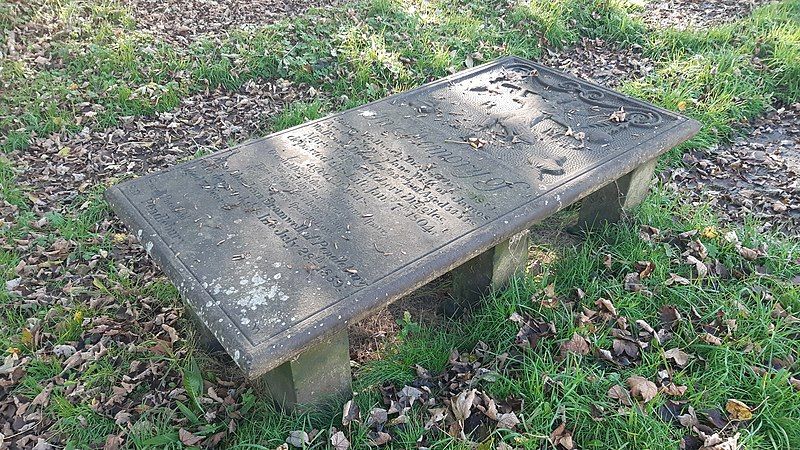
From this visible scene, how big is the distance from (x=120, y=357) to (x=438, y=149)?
6.49 feet

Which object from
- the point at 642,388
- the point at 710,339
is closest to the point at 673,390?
the point at 642,388

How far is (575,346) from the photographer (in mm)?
2900

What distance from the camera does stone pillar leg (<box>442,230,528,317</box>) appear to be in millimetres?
3072

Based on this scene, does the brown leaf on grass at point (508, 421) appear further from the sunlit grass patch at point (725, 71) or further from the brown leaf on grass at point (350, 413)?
the sunlit grass patch at point (725, 71)

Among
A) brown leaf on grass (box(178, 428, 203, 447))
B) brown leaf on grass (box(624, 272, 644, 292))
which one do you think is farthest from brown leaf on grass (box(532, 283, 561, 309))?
brown leaf on grass (box(178, 428, 203, 447))

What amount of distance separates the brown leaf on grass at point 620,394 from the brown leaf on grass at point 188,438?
1828mm

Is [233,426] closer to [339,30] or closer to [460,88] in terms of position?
[460,88]

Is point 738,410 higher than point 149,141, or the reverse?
point 149,141

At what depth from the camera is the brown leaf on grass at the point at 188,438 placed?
2.62 meters

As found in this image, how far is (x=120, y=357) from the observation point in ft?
10.0

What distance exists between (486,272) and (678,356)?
0.99m

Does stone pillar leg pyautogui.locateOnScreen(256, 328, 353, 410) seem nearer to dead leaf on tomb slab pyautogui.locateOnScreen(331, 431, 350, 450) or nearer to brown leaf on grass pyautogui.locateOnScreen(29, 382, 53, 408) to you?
dead leaf on tomb slab pyautogui.locateOnScreen(331, 431, 350, 450)

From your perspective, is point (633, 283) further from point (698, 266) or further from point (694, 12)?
point (694, 12)

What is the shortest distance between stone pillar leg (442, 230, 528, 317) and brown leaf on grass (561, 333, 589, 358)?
0.47 metres
